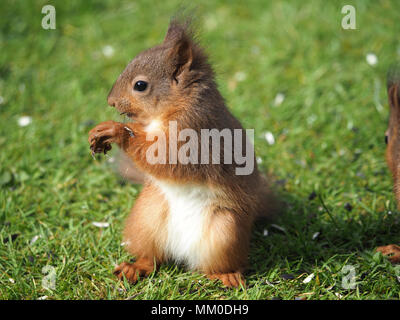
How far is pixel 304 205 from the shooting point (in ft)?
9.00

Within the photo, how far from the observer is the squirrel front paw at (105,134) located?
6.51 ft

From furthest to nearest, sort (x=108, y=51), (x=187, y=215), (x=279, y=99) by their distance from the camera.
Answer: (x=108, y=51) < (x=279, y=99) < (x=187, y=215)

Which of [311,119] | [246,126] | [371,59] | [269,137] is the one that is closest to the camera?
[246,126]

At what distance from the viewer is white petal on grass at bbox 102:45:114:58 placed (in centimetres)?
419

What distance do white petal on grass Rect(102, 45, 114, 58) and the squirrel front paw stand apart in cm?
234

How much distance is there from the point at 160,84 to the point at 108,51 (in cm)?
239

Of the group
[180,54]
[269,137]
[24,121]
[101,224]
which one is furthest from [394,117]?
[24,121]

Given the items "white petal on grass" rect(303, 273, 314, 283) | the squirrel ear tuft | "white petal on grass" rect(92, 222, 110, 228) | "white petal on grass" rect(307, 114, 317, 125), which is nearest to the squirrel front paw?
the squirrel ear tuft

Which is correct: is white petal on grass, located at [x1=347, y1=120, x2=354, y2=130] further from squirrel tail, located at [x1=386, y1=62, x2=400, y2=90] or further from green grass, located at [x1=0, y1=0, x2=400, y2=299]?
squirrel tail, located at [x1=386, y1=62, x2=400, y2=90]

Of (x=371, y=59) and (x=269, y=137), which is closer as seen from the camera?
(x=269, y=137)

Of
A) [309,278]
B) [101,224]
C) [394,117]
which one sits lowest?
[309,278]

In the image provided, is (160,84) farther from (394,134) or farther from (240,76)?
(240,76)

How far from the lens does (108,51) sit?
4.23 meters

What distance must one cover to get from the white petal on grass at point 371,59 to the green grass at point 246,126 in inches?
1.5
